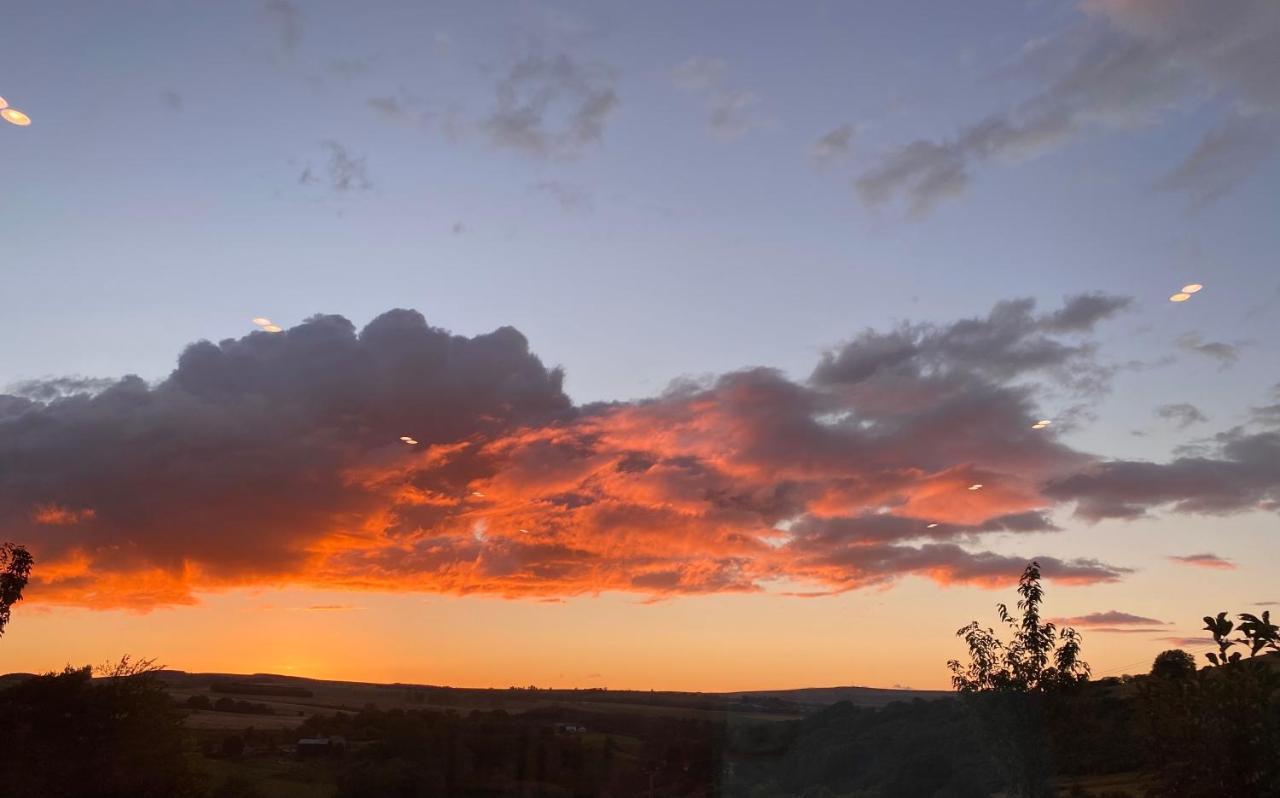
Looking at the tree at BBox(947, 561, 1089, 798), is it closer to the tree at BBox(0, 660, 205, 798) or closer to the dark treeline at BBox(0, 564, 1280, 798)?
the dark treeline at BBox(0, 564, 1280, 798)

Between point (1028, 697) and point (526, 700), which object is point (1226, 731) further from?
point (526, 700)

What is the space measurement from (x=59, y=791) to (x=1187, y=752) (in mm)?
34185

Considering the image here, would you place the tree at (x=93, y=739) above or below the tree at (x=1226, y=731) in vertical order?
below

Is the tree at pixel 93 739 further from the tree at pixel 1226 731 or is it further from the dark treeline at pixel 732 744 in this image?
the tree at pixel 1226 731

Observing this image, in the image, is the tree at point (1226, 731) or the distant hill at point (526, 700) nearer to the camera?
the tree at point (1226, 731)

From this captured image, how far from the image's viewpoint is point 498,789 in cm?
5819

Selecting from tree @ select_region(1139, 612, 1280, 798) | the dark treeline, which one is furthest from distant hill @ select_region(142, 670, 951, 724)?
tree @ select_region(1139, 612, 1280, 798)

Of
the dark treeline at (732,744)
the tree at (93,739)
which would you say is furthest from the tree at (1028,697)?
the tree at (93,739)

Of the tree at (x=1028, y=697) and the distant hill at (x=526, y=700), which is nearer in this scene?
the tree at (x=1028, y=697)

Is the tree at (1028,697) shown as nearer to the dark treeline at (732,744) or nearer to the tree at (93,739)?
the dark treeline at (732,744)

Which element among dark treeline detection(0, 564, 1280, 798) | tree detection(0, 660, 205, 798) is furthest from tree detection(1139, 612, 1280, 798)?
tree detection(0, 660, 205, 798)

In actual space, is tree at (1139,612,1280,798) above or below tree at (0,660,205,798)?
above

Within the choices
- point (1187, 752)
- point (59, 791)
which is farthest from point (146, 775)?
point (1187, 752)

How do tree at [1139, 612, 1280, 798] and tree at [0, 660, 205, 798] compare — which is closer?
tree at [1139, 612, 1280, 798]
